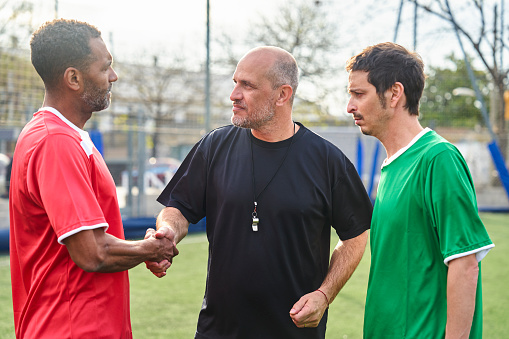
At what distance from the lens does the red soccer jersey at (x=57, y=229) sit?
223 centimetres

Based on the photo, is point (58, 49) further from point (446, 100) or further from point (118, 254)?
point (446, 100)

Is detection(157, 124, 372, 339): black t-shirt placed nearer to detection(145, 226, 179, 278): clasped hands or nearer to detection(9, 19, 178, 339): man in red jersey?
detection(145, 226, 179, 278): clasped hands

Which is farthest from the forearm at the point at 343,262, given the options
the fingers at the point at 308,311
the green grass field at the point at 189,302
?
the green grass field at the point at 189,302

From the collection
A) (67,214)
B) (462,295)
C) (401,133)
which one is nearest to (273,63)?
(401,133)

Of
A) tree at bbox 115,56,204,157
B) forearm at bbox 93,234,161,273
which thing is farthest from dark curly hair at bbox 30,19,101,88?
tree at bbox 115,56,204,157

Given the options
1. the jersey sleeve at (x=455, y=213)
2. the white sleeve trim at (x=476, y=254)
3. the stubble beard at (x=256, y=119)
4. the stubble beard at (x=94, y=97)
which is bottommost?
the white sleeve trim at (x=476, y=254)

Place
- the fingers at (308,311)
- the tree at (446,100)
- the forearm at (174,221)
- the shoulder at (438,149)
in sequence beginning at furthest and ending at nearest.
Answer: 1. the tree at (446,100)
2. the forearm at (174,221)
3. the fingers at (308,311)
4. the shoulder at (438,149)

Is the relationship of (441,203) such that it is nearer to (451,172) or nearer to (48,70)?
(451,172)

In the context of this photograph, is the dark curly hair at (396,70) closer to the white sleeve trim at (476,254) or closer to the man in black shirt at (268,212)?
the man in black shirt at (268,212)

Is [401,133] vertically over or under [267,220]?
over

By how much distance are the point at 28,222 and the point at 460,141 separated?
1804 centimetres

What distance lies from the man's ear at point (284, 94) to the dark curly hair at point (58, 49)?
104 centimetres

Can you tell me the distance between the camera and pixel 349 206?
3002mm

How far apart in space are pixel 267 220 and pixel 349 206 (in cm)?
47
